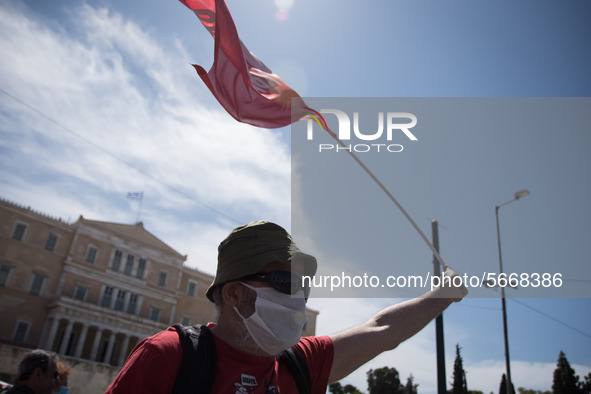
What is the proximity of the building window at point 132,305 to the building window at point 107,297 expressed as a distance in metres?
2.04

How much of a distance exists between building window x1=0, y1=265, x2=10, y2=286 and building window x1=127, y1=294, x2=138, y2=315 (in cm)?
1113

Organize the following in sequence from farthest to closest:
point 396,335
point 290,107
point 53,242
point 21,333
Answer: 1. point 53,242
2. point 21,333
3. point 290,107
4. point 396,335

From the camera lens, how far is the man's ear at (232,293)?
2.13m

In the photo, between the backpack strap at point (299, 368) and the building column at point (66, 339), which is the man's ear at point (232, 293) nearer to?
the backpack strap at point (299, 368)

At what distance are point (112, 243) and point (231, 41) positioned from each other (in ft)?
146

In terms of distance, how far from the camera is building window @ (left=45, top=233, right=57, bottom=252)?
132ft

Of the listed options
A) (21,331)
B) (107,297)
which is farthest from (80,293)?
(21,331)

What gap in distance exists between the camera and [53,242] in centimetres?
4078

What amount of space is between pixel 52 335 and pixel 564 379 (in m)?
47.1

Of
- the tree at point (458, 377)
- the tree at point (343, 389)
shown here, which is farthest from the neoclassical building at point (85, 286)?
the tree at point (458, 377)

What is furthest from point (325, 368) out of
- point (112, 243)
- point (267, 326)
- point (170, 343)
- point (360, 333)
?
point (112, 243)

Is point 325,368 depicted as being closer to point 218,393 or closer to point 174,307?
A: point 218,393

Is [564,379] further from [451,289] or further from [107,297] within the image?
[451,289]

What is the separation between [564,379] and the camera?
1674 inches
